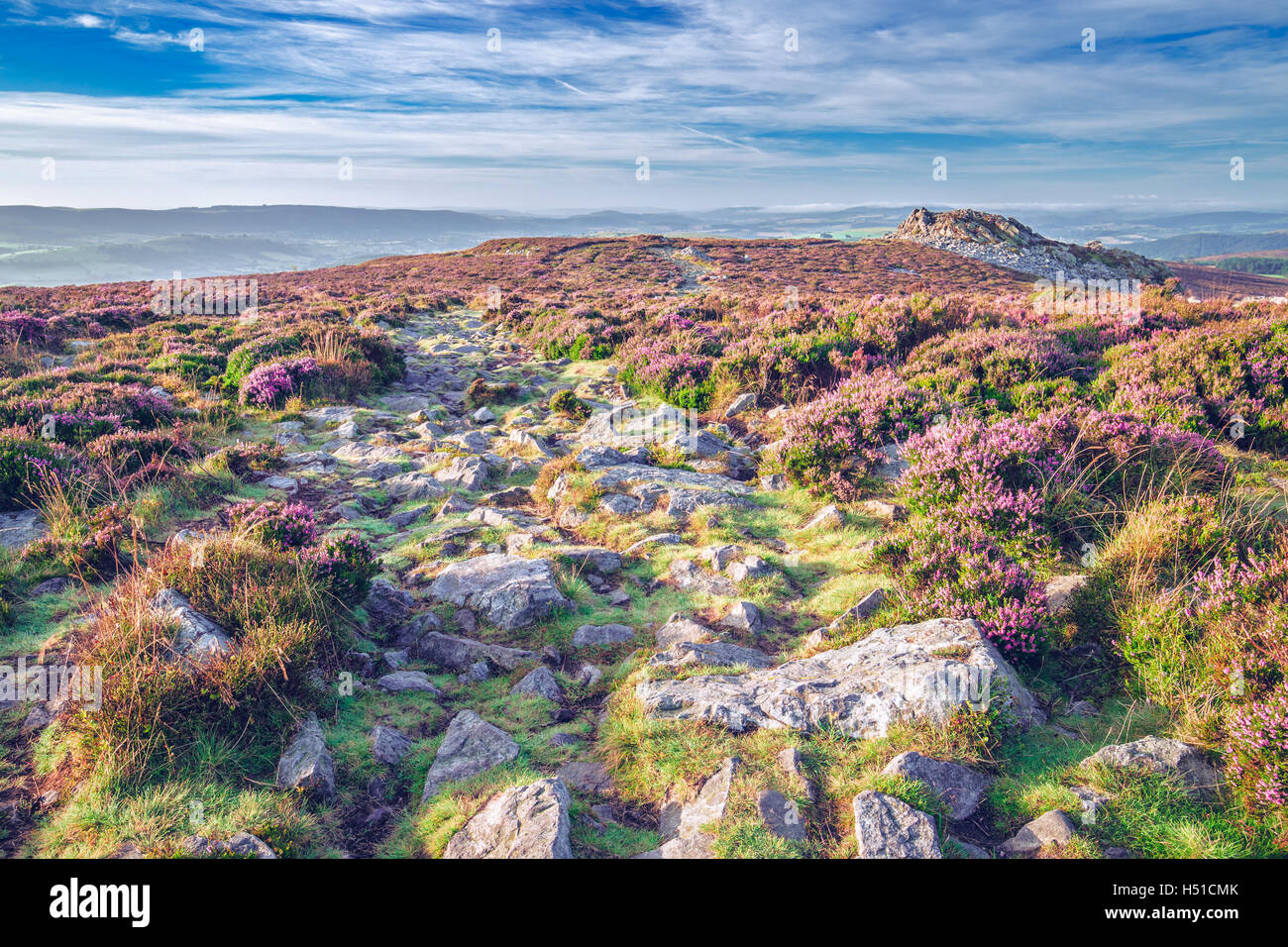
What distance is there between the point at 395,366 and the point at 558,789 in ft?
54.8

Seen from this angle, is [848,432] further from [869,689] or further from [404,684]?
[404,684]

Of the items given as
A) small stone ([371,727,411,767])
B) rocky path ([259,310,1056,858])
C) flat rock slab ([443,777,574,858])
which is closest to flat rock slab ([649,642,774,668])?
rocky path ([259,310,1056,858])

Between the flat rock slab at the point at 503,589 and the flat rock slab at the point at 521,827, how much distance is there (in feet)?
8.39

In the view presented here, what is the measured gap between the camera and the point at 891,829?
3.47m

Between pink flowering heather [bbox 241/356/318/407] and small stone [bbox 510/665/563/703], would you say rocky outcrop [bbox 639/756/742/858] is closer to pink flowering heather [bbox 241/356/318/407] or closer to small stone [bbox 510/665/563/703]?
small stone [bbox 510/665/563/703]

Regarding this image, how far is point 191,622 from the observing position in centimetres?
506

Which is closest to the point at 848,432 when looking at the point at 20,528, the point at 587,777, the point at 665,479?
the point at 665,479

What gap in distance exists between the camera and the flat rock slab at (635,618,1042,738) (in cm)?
436

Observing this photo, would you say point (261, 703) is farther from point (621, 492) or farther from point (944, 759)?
point (621, 492)

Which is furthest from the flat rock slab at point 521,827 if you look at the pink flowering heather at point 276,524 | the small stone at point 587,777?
the pink flowering heather at point 276,524

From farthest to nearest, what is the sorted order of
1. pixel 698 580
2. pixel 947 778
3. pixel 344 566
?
pixel 698 580, pixel 344 566, pixel 947 778

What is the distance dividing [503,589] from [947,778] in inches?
174

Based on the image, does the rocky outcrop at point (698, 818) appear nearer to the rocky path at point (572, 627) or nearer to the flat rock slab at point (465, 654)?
the rocky path at point (572, 627)
